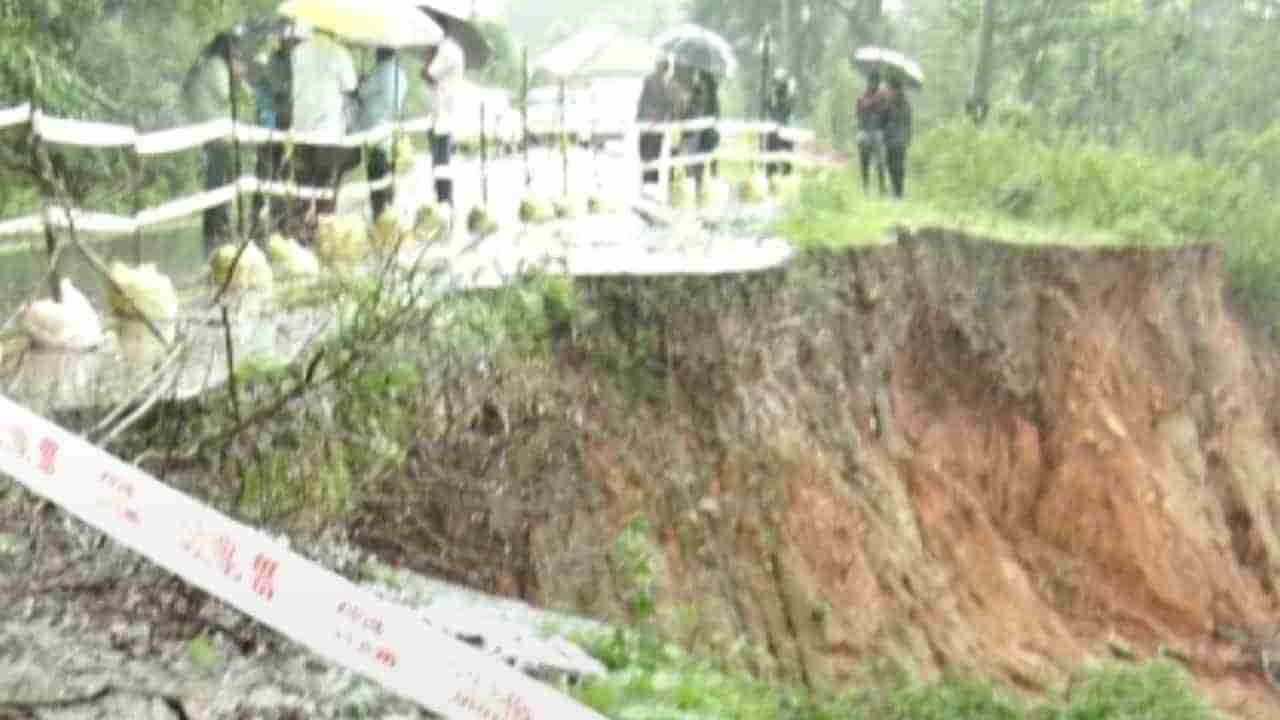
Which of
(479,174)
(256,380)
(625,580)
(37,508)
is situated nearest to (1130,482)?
→ (625,580)

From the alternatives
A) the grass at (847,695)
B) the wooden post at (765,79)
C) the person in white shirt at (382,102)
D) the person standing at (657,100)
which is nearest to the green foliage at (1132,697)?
the grass at (847,695)

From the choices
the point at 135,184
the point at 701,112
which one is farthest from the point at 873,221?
the point at 135,184

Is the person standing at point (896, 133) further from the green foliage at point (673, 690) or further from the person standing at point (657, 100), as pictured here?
the green foliage at point (673, 690)

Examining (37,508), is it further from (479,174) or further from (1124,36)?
(1124,36)

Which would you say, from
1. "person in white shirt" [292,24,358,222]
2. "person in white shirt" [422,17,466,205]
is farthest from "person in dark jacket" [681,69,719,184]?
"person in white shirt" [292,24,358,222]

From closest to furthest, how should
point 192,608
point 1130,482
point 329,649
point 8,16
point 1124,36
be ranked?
point 329,649 → point 192,608 → point 8,16 → point 1124,36 → point 1130,482
